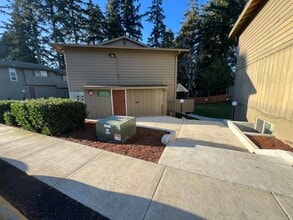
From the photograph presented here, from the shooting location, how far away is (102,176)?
3123mm

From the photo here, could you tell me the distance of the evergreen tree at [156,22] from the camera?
95.2 ft

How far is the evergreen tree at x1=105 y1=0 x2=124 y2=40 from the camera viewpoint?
2581cm

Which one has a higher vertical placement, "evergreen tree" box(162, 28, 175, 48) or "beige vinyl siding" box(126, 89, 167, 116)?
"evergreen tree" box(162, 28, 175, 48)

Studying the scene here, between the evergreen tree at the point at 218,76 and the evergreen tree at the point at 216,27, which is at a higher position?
the evergreen tree at the point at 216,27

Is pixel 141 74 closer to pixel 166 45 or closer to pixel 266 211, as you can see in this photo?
pixel 266 211

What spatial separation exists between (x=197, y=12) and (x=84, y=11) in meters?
19.2

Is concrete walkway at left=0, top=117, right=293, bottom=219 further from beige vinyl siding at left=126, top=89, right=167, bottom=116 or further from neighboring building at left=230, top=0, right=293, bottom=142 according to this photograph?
beige vinyl siding at left=126, top=89, right=167, bottom=116

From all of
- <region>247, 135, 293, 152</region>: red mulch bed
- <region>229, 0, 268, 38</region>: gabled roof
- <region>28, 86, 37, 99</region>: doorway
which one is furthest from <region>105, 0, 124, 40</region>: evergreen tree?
<region>247, 135, 293, 152</region>: red mulch bed

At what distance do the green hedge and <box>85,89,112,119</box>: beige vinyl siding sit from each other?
11.5 ft

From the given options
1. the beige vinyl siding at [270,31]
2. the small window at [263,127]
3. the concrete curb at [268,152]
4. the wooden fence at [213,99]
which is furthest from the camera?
the wooden fence at [213,99]

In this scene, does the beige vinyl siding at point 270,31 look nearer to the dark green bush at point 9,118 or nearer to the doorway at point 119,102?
the doorway at point 119,102

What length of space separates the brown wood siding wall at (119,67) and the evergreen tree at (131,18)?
19511 millimetres

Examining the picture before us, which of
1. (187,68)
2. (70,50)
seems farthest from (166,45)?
(70,50)

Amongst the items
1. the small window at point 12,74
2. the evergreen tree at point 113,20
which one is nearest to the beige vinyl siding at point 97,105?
the small window at point 12,74
